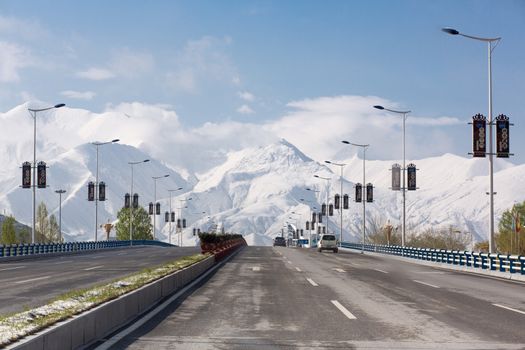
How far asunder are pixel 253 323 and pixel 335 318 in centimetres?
167

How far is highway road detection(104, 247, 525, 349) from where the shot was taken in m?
10.5

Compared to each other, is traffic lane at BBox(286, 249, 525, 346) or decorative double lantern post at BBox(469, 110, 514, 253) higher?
decorative double lantern post at BBox(469, 110, 514, 253)

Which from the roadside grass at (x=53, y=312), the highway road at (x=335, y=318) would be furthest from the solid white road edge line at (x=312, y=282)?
the roadside grass at (x=53, y=312)

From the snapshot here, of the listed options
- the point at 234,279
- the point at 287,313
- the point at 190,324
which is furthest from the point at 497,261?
the point at 190,324

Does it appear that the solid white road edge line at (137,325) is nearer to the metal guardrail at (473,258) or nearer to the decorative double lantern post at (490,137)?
the metal guardrail at (473,258)

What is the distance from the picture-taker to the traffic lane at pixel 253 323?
1046 cm

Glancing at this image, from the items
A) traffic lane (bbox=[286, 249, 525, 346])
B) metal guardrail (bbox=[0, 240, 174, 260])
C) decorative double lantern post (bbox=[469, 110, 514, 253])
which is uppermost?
decorative double lantern post (bbox=[469, 110, 514, 253])

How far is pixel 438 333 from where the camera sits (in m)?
11.5

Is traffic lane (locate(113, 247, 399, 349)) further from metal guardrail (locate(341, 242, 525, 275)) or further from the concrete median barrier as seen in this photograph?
metal guardrail (locate(341, 242, 525, 275))

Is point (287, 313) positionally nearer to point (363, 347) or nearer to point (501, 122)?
point (363, 347)

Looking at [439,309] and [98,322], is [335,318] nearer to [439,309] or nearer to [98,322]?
[439,309]

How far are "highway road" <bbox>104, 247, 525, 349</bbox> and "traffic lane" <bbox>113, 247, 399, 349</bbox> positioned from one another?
14mm

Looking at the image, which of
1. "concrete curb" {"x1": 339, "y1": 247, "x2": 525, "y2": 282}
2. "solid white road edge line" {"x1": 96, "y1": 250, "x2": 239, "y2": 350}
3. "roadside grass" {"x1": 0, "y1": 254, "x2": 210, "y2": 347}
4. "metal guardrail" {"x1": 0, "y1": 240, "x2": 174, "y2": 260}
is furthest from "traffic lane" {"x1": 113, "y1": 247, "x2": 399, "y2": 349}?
"metal guardrail" {"x1": 0, "y1": 240, "x2": 174, "y2": 260}

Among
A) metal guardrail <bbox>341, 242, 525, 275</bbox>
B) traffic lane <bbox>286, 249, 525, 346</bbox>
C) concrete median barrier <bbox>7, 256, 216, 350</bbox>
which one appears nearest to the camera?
concrete median barrier <bbox>7, 256, 216, 350</bbox>
